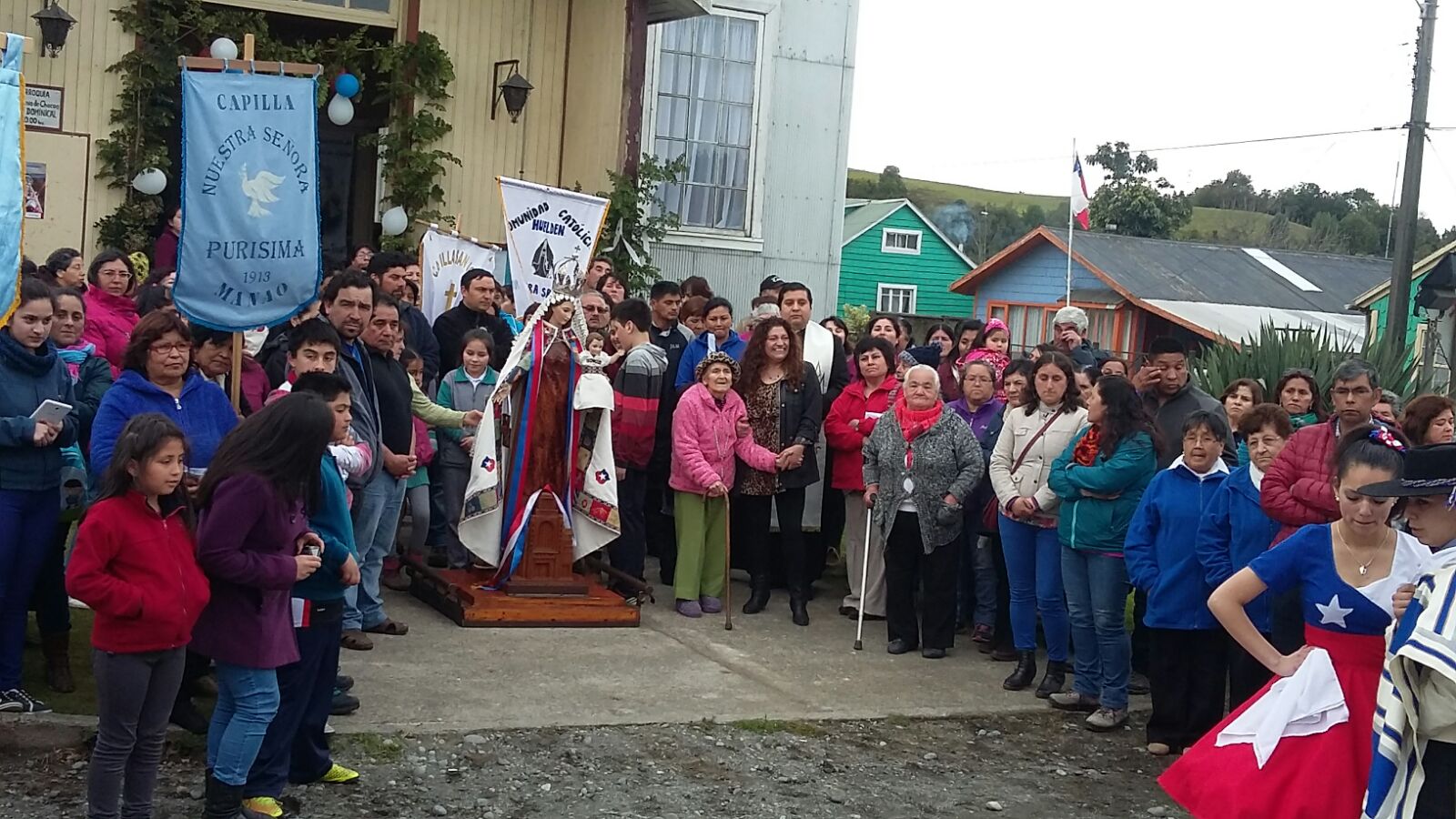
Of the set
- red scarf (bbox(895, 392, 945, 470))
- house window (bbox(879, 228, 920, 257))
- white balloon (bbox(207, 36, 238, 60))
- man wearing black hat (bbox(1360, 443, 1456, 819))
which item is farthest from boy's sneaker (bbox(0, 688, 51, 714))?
house window (bbox(879, 228, 920, 257))

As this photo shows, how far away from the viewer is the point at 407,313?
9.84m

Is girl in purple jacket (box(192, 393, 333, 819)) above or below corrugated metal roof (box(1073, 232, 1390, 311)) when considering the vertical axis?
below

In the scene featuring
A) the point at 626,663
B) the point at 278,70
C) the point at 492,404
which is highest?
the point at 278,70

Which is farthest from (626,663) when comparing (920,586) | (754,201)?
(754,201)

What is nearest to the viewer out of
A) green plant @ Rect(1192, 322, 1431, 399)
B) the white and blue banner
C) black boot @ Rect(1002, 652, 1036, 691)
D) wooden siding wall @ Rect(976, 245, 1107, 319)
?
the white and blue banner

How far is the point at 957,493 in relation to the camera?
902 cm

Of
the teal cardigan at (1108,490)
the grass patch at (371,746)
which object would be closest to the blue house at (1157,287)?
the teal cardigan at (1108,490)

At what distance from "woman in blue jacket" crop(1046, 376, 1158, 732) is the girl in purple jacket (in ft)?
13.8

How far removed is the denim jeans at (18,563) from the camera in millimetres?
6462

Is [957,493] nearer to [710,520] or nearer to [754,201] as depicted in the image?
[710,520]

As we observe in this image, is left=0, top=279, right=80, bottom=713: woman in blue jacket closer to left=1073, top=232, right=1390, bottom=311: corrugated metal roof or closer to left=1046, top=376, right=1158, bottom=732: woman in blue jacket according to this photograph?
left=1046, top=376, right=1158, bottom=732: woman in blue jacket

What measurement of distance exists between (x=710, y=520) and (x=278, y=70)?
3.87 metres

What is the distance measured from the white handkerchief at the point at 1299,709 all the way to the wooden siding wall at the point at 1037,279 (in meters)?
34.6

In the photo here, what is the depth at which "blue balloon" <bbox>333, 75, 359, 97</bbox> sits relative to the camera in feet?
44.1
